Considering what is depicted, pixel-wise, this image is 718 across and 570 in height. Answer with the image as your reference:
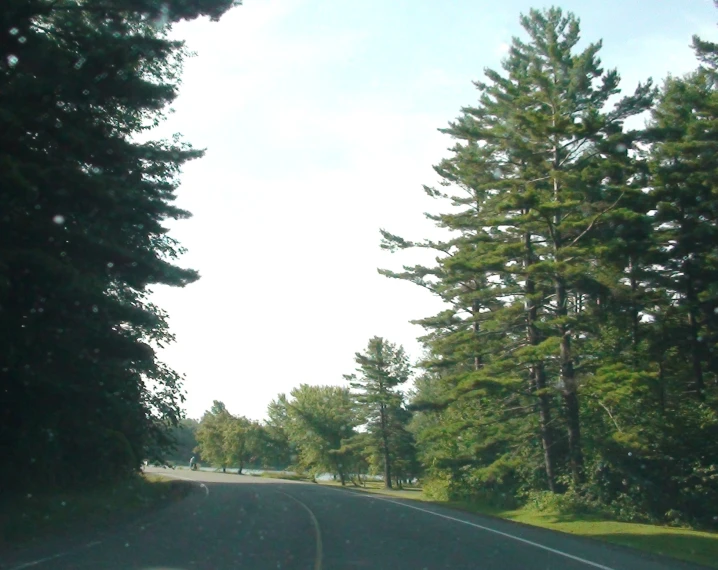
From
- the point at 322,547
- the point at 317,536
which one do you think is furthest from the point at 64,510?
the point at 322,547

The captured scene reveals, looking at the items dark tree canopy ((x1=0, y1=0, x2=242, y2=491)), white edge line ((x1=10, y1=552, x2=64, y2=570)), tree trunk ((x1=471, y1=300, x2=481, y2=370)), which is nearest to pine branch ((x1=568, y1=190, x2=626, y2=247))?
tree trunk ((x1=471, y1=300, x2=481, y2=370))

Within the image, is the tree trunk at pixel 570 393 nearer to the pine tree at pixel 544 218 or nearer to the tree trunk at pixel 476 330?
the pine tree at pixel 544 218

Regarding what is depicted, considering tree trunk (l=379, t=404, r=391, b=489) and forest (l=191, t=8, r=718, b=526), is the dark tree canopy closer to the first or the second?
forest (l=191, t=8, r=718, b=526)

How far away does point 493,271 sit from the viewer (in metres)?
33.0

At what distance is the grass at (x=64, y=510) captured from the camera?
15.9 metres

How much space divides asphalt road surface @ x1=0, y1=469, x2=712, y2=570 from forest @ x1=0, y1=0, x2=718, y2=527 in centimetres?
414

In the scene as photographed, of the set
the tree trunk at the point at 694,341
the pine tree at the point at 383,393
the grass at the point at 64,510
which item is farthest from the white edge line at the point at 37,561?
the pine tree at the point at 383,393

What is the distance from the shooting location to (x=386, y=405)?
237 feet

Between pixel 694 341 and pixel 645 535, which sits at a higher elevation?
pixel 694 341

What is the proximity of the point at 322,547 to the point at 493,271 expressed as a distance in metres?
20.3

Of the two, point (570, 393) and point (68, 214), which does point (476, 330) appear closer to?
point (570, 393)

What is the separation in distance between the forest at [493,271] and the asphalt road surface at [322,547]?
4138 mm

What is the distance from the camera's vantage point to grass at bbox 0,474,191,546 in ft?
52.2

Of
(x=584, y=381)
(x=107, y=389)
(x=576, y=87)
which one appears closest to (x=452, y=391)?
(x=584, y=381)
